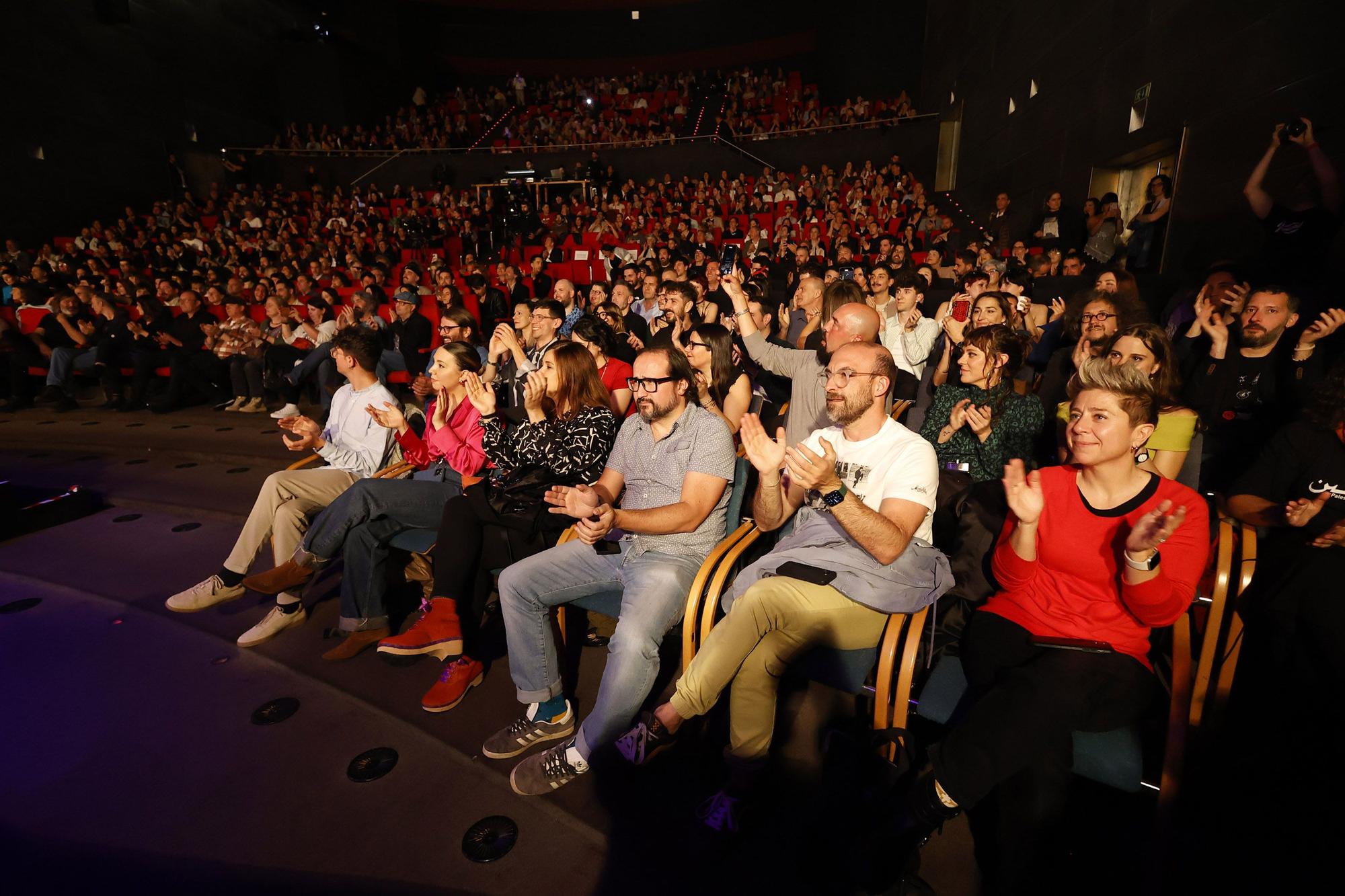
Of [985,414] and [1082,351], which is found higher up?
[1082,351]

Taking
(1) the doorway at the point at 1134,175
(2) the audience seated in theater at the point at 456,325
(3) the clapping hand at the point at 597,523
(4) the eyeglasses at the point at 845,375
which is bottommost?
(3) the clapping hand at the point at 597,523

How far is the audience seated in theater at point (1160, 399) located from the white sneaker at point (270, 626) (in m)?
3.13

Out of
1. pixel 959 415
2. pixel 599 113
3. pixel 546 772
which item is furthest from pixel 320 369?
pixel 599 113

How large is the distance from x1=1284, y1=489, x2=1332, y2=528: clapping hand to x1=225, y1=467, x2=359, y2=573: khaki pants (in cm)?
345

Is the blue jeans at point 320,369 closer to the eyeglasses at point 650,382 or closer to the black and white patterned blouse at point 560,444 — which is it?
the black and white patterned blouse at point 560,444

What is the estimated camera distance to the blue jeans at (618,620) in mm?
1763

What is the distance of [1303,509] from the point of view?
173 centimetres

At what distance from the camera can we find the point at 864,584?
1.67 metres

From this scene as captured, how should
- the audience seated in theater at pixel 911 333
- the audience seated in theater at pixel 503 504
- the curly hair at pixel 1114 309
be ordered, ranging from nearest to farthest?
the audience seated in theater at pixel 503 504
the curly hair at pixel 1114 309
the audience seated in theater at pixel 911 333

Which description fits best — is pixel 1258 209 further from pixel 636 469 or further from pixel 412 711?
pixel 412 711

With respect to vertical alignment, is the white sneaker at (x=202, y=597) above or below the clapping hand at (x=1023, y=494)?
below

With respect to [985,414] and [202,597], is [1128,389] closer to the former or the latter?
[985,414]

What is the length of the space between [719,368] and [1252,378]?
2.28 m

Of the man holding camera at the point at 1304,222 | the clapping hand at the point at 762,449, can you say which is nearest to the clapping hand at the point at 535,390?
the clapping hand at the point at 762,449
